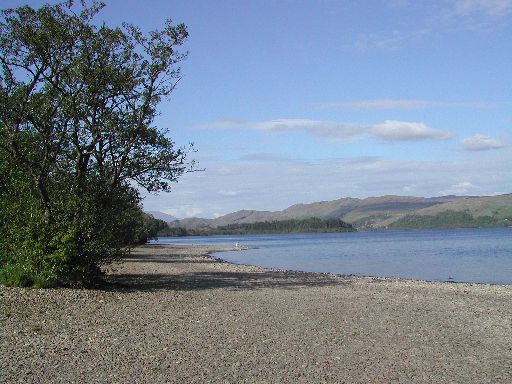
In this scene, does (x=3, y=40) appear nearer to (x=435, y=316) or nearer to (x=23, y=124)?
(x=23, y=124)

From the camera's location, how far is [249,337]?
1196 centimetres

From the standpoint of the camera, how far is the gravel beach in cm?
895

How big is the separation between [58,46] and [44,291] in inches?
337

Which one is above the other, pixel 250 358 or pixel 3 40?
pixel 3 40

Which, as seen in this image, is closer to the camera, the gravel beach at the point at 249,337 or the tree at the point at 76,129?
the gravel beach at the point at 249,337

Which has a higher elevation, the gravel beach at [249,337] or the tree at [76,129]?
the tree at [76,129]

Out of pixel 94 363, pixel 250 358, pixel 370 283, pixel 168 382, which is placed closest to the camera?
pixel 168 382

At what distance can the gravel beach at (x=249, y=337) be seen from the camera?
8.95 m

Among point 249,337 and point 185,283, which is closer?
point 249,337

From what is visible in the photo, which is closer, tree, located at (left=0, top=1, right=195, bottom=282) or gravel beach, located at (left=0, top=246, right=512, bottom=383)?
gravel beach, located at (left=0, top=246, right=512, bottom=383)

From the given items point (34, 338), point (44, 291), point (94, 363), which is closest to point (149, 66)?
point (44, 291)

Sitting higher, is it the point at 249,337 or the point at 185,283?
the point at 185,283

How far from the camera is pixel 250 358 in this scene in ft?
32.9

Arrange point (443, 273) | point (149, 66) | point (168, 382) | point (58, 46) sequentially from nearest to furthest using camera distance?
point (168, 382) → point (58, 46) → point (149, 66) → point (443, 273)
